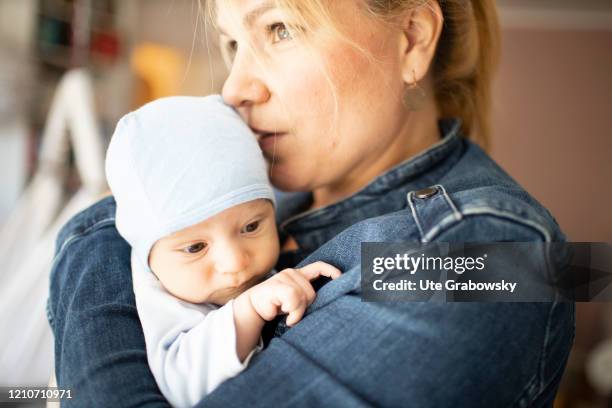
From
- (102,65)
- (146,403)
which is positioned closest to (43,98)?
(102,65)

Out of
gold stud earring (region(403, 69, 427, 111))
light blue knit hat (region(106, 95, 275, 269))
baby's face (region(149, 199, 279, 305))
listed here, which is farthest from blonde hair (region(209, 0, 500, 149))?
baby's face (region(149, 199, 279, 305))

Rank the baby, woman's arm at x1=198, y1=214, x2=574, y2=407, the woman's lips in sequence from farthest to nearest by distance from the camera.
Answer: the woman's lips < the baby < woman's arm at x1=198, y1=214, x2=574, y2=407

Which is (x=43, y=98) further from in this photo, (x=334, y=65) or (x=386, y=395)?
(x=386, y=395)

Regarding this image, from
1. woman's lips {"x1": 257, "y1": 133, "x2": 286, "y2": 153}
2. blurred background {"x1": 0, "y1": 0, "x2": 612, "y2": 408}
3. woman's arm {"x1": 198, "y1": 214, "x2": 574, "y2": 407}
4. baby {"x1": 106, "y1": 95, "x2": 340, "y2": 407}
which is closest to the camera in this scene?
woman's arm {"x1": 198, "y1": 214, "x2": 574, "y2": 407}

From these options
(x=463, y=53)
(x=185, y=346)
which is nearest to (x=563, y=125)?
(x=463, y=53)

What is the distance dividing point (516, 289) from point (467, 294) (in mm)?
51

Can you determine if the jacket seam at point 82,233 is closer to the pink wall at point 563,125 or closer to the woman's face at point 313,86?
the woman's face at point 313,86

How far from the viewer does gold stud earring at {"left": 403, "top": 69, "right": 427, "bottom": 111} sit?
2.95 feet

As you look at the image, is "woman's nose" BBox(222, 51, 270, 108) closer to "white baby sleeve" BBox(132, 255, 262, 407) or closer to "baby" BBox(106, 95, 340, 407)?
"baby" BBox(106, 95, 340, 407)

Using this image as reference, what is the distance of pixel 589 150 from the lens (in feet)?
12.8

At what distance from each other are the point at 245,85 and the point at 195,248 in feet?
0.90

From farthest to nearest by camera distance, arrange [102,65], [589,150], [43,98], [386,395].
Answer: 1. [589,150]
2. [102,65]
3. [43,98]
4. [386,395]

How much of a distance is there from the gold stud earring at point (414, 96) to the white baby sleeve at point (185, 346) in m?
0.48

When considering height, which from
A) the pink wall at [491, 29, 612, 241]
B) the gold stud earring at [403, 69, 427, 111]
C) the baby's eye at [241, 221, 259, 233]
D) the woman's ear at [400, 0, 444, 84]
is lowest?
the pink wall at [491, 29, 612, 241]
